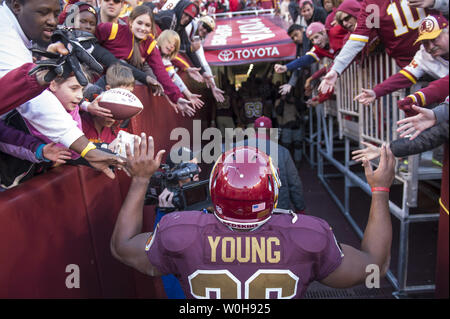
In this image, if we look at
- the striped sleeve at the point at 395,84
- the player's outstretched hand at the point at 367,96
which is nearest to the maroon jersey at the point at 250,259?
the player's outstretched hand at the point at 367,96

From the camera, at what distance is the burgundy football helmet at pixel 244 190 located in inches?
57.9

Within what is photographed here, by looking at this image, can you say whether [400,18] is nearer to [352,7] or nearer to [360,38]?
[360,38]

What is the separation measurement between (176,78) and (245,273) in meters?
3.19

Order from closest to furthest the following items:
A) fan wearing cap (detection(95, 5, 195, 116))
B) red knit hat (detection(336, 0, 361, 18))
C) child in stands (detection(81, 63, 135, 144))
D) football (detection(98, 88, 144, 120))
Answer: football (detection(98, 88, 144, 120)) < child in stands (detection(81, 63, 135, 144)) < fan wearing cap (detection(95, 5, 195, 116)) < red knit hat (detection(336, 0, 361, 18))

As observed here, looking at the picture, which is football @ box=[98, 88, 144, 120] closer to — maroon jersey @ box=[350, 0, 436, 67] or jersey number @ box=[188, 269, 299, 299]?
jersey number @ box=[188, 269, 299, 299]

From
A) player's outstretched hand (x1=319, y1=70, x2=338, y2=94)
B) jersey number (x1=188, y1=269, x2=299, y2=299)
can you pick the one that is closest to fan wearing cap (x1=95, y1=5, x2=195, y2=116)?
player's outstretched hand (x1=319, y1=70, x2=338, y2=94)

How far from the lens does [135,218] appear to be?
166 centimetres

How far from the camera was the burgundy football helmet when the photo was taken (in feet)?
4.82

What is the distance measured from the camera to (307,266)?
149cm

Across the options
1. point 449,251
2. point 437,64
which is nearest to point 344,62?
point 437,64

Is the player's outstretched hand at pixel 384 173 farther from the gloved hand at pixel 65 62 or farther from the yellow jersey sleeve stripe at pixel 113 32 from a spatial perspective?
the yellow jersey sleeve stripe at pixel 113 32

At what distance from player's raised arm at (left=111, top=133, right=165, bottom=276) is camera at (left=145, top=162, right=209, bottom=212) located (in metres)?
0.55

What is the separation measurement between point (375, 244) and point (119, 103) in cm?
164

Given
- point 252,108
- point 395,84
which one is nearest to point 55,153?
point 395,84
